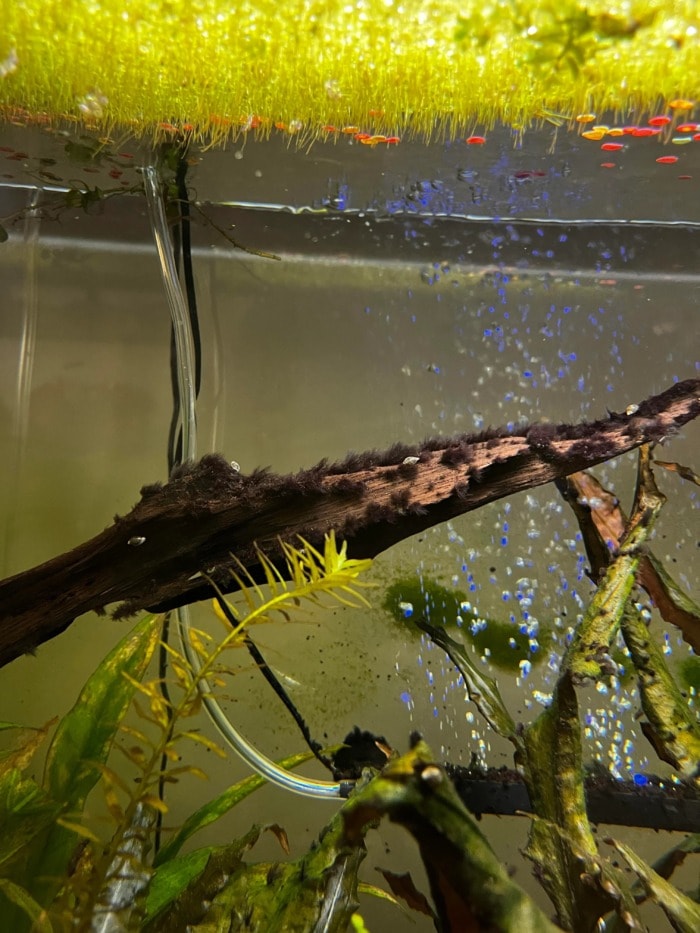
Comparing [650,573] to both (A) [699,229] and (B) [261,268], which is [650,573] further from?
(B) [261,268]

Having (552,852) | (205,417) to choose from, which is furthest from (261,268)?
(552,852)

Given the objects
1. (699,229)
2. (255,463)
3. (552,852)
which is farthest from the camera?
(255,463)

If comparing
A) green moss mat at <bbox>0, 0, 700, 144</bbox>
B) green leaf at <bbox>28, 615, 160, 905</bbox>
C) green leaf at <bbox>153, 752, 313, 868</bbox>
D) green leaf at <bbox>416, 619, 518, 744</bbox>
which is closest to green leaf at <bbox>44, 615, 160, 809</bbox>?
green leaf at <bbox>28, 615, 160, 905</bbox>

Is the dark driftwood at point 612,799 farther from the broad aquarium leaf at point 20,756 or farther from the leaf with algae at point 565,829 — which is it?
the broad aquarium leaf at point 20,756

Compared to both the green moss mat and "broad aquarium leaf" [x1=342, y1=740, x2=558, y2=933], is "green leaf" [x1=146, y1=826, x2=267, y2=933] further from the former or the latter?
the green moss mat

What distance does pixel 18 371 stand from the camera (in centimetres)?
180

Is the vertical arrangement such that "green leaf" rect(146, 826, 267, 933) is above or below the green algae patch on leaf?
below

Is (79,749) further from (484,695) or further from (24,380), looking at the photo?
(24,380)

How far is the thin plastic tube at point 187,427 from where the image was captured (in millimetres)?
1385

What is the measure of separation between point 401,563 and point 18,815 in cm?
93

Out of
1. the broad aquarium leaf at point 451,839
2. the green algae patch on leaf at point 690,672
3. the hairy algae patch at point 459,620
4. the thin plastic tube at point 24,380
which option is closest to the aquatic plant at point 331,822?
the broad aquarium leaf at point 451,839

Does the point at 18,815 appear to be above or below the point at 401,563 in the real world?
below

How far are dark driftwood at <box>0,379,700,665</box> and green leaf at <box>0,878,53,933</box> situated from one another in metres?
0.36

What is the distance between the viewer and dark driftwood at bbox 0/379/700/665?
1040 mm
